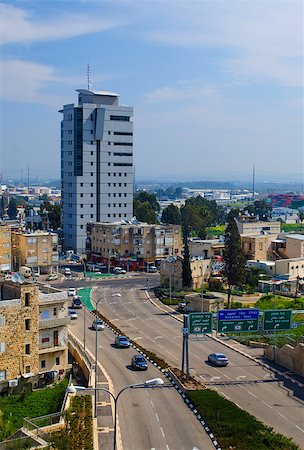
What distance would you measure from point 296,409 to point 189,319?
8.01 metres

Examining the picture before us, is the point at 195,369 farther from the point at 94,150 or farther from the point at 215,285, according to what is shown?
the point at 94,150

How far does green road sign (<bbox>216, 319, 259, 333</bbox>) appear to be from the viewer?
36.5 m

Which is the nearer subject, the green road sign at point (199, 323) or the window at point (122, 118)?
the green road sign at point (199, 323)

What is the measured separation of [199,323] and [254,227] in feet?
164

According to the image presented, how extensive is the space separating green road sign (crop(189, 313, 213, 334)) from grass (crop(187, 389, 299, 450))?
5323mm

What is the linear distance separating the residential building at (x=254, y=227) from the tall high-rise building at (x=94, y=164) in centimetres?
1861

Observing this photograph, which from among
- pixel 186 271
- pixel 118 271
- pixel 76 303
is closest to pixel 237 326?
pixel 76 303

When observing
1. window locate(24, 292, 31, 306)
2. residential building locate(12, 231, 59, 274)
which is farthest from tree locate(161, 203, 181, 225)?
window locate(24, 292, 31, 306)

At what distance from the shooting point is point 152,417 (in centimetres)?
2798

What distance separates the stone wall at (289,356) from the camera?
35.5m

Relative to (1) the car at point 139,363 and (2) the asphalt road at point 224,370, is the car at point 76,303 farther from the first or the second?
(1) the car at point 139,363

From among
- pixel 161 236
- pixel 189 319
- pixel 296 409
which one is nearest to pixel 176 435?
pixel 296 409

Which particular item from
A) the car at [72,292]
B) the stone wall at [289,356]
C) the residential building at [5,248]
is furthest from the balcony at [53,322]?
the residential building at [5,248]

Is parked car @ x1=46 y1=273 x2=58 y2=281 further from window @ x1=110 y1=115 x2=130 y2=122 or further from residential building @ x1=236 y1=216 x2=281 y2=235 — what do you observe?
window @ x1=110 y1=115 x2=130 y2=122
